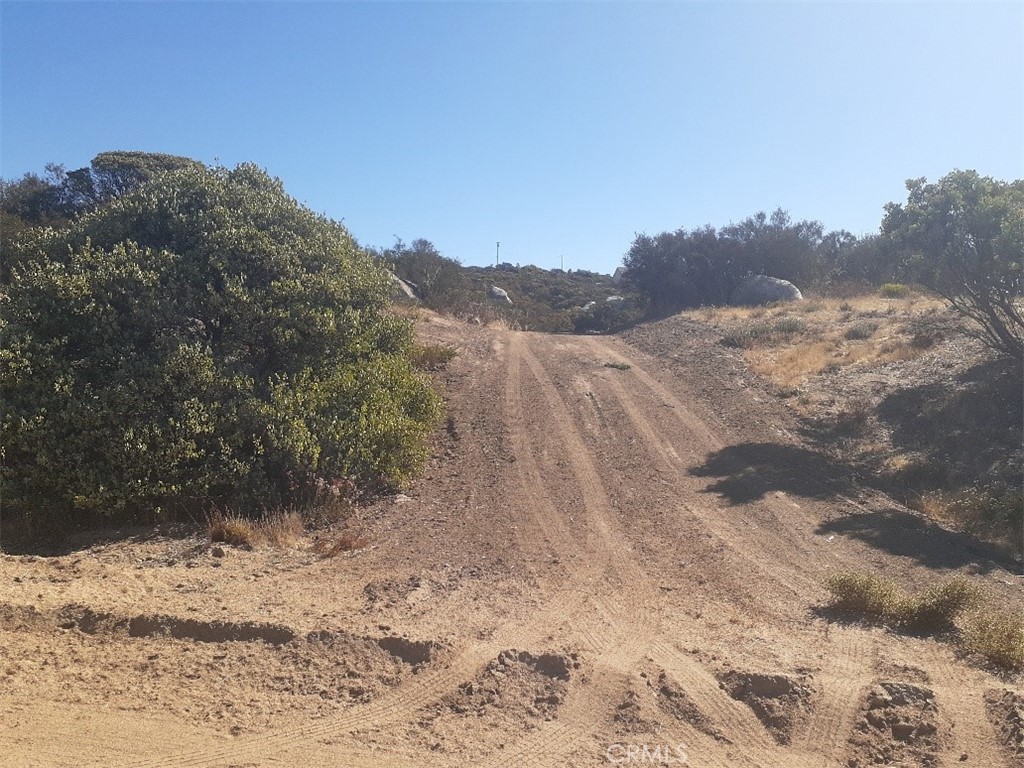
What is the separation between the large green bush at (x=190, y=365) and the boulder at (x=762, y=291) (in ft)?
86.1

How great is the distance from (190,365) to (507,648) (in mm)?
5758

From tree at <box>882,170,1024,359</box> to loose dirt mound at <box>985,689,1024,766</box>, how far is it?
10.7 metres

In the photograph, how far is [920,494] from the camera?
11.1 metres

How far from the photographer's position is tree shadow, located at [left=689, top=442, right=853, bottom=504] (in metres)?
11.2

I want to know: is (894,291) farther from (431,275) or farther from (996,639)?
(996,639)

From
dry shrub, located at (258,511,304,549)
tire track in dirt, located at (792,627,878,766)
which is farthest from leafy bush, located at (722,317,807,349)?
tire track in dirt, located at (792,627,878,766)

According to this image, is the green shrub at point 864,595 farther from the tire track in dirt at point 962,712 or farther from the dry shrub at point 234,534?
the dry shrub at point 234,534

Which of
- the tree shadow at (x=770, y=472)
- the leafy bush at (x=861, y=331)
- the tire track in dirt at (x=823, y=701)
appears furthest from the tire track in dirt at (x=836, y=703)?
the leafy bush at (x=861, y=331)

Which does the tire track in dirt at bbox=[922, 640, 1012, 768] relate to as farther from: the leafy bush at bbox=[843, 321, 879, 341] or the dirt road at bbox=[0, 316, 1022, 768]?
the leafy bush at bbox=[843, 321, 879, 341]

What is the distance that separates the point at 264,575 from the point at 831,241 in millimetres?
47408

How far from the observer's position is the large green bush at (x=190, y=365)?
8.72 m

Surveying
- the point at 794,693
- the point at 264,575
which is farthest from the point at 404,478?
the point at 794,693

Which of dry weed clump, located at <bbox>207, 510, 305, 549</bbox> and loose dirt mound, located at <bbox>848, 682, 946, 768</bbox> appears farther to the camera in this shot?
dry weed clump, located at <bbox>207, 510, 305, 549</bbox>

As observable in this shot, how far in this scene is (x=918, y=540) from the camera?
9164mm
